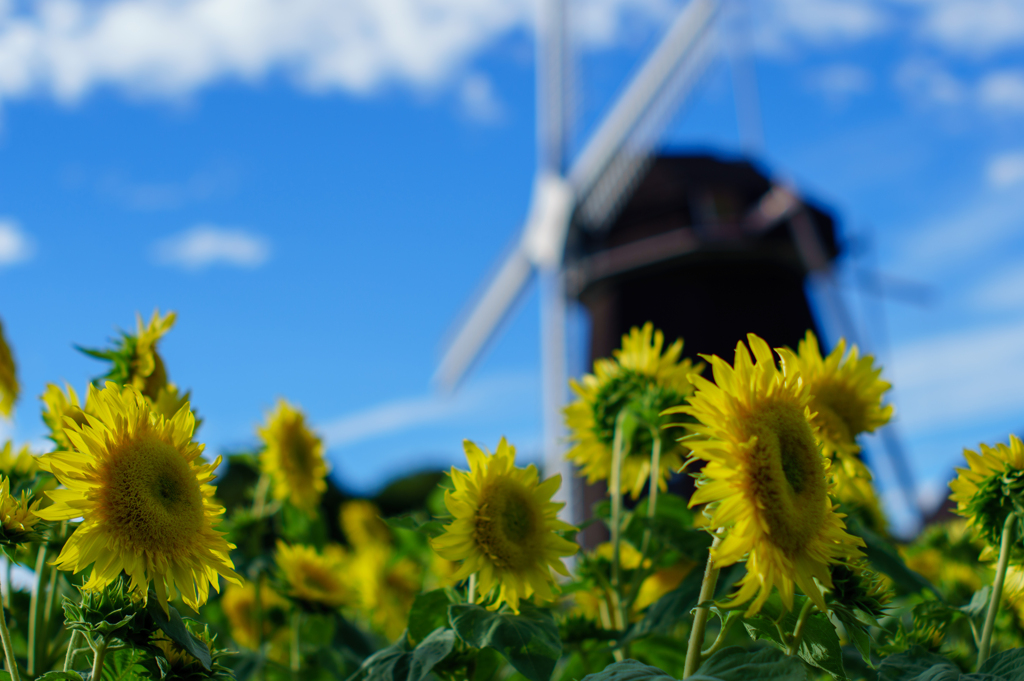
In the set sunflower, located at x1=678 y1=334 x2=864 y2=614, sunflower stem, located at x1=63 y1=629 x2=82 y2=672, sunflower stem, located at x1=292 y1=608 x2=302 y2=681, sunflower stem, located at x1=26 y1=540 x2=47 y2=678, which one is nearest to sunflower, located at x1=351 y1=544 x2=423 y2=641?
sunflower stem, located at x1=292 y1=608 x2=302 y2=681

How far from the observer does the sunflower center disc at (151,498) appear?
148cm

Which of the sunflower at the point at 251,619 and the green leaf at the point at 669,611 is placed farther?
the sunflower at the point at 251,619

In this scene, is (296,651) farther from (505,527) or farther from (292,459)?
(505,527)

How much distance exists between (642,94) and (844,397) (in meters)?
14.4

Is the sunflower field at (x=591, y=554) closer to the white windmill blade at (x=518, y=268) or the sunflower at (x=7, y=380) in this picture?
the sunflower at (x=7, y=380)

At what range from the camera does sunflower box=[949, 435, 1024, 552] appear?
185 cm

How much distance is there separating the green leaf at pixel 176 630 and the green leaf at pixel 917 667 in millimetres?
1275

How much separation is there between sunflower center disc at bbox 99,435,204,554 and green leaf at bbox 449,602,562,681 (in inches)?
22.1

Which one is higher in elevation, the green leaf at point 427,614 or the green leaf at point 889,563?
the green leaf at point 889,563

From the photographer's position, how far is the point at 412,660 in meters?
1.67

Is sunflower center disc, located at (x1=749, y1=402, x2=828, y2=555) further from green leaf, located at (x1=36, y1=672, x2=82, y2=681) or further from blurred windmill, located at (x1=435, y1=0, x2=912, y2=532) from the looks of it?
blurred windmill, located at (x1=435, y1=0, x2=912, y2=532)

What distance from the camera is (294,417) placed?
320 cm

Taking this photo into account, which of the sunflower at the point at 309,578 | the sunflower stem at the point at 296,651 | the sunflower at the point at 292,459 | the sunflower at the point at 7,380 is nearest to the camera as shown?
the sunflower at the point at 7,380

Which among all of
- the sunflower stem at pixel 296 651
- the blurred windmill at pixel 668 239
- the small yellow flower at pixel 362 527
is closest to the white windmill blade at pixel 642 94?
the blurred windmill at pixel 668 239
